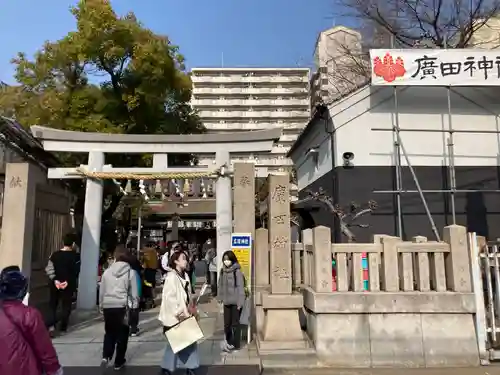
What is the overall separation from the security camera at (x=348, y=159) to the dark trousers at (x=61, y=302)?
8.11 metres

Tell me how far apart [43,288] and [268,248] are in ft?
15.8

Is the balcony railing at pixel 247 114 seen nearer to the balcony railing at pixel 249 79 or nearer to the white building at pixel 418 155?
the balcony railing at pixel 249 79

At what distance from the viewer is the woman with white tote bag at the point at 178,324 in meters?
5.62

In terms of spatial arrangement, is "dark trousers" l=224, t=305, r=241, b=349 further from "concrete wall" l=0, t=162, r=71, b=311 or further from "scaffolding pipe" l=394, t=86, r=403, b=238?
"scaffolding pipe" l=394, t=86, r=403, b=238

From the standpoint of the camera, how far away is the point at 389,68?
11.9 m

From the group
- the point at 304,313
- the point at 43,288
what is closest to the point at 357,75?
the point at 304,313

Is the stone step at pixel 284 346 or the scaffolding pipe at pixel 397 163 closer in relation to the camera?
the stone step at pixel 284 346

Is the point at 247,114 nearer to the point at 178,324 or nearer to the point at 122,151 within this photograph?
the point at 122,151

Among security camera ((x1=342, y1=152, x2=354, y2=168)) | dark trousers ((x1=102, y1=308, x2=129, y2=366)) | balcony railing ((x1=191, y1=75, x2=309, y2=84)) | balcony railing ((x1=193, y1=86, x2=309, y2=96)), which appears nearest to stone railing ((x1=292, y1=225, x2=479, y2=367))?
dark trousers ((x1=102, y1=308, x2=129, y2=366))

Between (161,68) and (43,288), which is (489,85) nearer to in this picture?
(161,68)

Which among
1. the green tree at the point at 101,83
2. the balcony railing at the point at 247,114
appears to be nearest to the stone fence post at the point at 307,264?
the green tree at the point at 101,83

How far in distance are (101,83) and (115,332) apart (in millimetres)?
12485

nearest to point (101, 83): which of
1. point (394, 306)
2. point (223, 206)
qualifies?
point (223, 206)

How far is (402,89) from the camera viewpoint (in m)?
12.7
